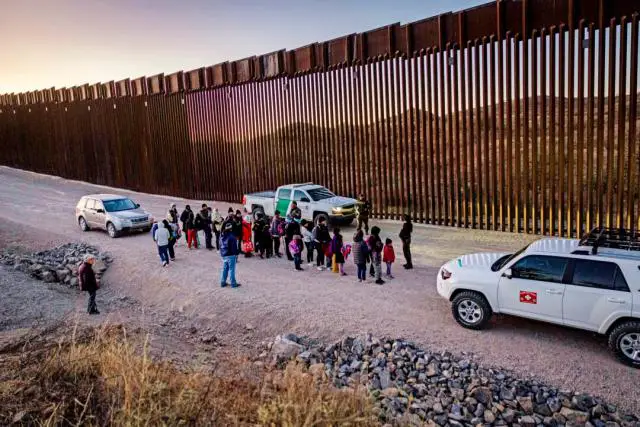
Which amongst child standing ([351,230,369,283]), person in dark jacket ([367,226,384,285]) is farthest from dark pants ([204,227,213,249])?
person in dark jacket ([367,226,384,285])

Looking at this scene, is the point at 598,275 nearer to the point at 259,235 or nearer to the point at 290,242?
the point at 290,242

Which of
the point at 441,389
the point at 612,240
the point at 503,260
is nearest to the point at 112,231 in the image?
the point at 503,260

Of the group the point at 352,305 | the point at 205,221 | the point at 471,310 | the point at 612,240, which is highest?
the point at 612,240

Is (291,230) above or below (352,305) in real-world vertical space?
above

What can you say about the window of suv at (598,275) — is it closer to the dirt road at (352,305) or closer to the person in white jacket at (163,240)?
the dirt road at (352,305)

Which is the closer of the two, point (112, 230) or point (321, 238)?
point (321, 238)

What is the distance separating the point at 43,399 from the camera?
5.63m

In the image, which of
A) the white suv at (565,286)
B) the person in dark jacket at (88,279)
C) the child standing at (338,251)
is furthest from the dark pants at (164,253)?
the white suv at (565,286)

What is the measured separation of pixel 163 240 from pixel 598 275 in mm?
11009

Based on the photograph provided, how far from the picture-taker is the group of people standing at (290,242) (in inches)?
461

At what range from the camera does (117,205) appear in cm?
1844

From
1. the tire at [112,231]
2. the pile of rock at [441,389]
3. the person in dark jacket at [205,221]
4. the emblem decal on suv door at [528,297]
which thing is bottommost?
the pile of rock at [441,389]

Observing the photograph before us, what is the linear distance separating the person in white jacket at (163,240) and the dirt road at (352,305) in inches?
12.0

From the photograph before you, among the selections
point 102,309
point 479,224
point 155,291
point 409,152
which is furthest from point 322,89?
point 102,309
